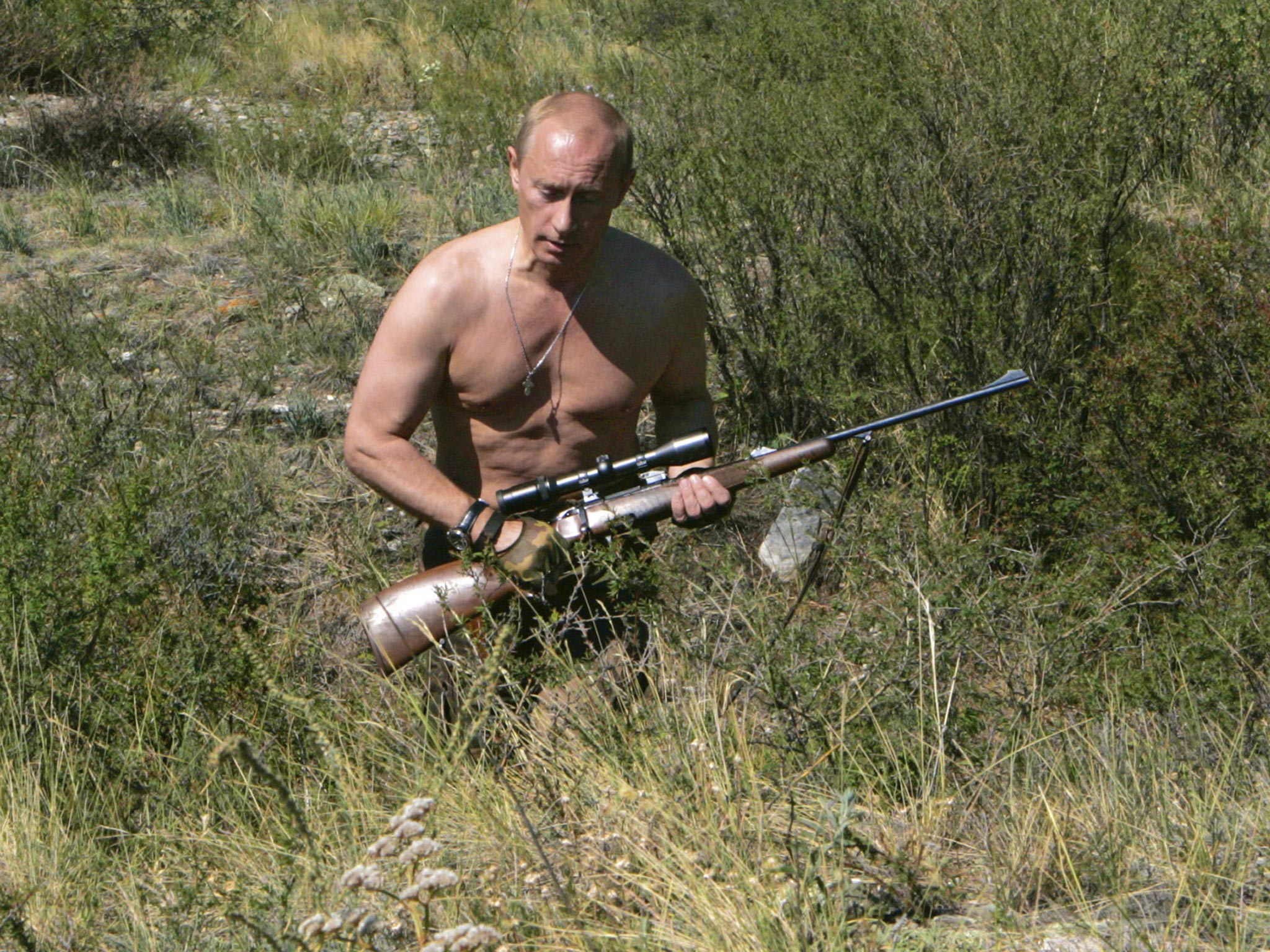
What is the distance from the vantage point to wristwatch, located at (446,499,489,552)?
10.5 feet

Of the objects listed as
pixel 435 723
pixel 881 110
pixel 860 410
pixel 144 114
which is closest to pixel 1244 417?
pixel 860 410

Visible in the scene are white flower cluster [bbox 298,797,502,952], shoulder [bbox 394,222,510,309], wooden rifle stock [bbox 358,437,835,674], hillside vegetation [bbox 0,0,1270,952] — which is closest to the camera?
white flower cluster [bbox 298,797,502,952]

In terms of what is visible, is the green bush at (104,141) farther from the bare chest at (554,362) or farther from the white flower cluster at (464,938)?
the white flower cluster at (464,938)

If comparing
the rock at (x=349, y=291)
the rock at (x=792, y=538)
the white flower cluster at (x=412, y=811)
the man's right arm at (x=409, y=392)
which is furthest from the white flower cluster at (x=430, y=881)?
the rock at (x=349, y=291)

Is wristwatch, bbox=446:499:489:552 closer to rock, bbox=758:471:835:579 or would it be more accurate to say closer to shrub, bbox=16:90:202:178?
rock, bbox=758:471:835:579

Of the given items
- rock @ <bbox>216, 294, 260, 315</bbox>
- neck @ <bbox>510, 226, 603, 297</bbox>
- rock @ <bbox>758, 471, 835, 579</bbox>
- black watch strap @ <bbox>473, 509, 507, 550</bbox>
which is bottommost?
rock @ <bbox>758, 471, 835, 579</bbox>

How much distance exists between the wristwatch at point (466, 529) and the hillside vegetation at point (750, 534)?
11.7 inches

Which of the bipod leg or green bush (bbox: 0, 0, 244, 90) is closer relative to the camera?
the bipod leg

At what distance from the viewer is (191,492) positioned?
493 cm

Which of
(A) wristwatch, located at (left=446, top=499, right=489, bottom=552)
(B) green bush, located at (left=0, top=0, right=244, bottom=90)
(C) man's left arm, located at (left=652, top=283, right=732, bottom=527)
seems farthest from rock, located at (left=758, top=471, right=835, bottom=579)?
(B) green bush, located at (left=0, top=0, right=244, bottom=90)

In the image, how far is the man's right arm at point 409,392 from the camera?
10.8 feet

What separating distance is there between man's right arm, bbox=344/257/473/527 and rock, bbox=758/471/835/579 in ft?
5.77

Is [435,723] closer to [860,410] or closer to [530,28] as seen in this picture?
[860,410]

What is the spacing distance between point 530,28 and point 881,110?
726 cm
